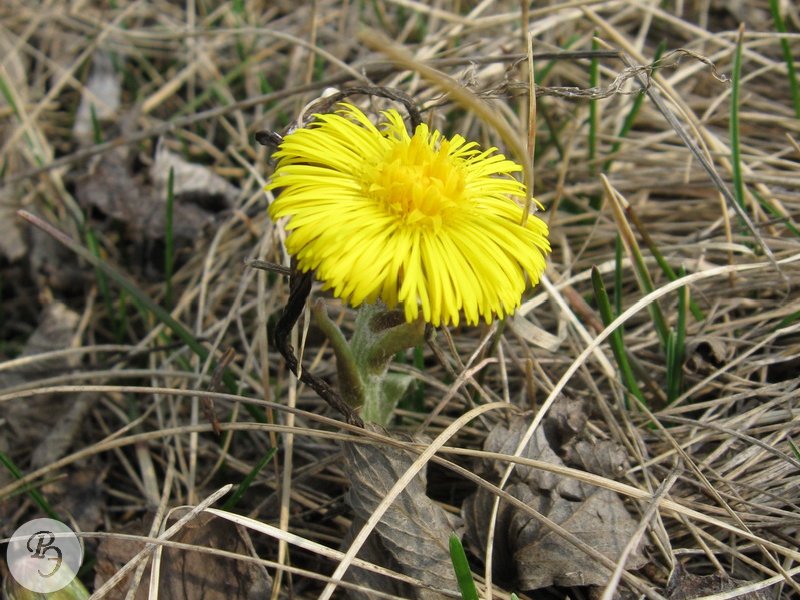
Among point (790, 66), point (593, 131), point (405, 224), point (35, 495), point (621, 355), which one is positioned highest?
point (790, 66)

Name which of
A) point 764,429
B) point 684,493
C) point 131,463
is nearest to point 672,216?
point 764,429

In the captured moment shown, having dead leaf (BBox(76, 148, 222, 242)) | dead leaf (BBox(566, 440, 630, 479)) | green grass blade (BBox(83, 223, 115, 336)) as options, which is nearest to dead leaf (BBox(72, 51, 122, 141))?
dead leaf (BBox(76, 148, 222, 242))

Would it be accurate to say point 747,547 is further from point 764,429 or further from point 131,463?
point 131,463

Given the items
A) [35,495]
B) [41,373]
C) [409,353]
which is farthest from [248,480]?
[41,373]

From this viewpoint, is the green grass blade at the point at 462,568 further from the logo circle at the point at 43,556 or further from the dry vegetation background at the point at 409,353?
the logo circle at the point at 43,556

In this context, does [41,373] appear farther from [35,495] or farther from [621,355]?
[621,355]

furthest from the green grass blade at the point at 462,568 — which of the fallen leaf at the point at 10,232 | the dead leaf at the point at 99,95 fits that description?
the dead leaf at the point at 99,95

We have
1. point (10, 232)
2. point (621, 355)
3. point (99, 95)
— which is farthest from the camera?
point (99, 95)
